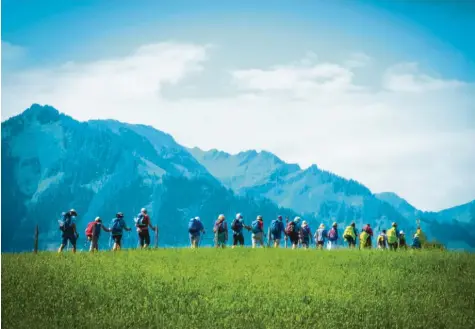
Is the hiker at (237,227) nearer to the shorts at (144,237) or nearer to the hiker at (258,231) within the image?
the hiker at (258,231)

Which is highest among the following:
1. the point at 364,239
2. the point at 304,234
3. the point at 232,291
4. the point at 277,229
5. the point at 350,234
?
the point at 277,229

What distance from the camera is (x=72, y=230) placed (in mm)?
28969

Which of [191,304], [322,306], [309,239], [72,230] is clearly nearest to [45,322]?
[191,304]

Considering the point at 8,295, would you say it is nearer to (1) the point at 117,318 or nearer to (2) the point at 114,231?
(1) the point at 117,318

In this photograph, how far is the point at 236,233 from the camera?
34031 mm

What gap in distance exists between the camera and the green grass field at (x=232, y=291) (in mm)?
19016

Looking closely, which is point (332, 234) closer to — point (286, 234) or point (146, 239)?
point (286, 234)

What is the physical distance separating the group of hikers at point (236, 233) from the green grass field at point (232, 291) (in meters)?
1.92

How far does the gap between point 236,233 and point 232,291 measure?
40.1ft

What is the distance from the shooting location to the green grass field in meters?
19.0

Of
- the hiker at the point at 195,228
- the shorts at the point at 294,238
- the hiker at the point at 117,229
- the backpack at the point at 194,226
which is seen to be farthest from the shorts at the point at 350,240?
the hiker at the point at 117,229

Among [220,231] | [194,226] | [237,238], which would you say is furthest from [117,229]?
[237,238]

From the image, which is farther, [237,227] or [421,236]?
[421,236]

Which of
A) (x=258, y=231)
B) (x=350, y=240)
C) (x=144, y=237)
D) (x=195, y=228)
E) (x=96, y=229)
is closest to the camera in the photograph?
(x=96, y=229)
